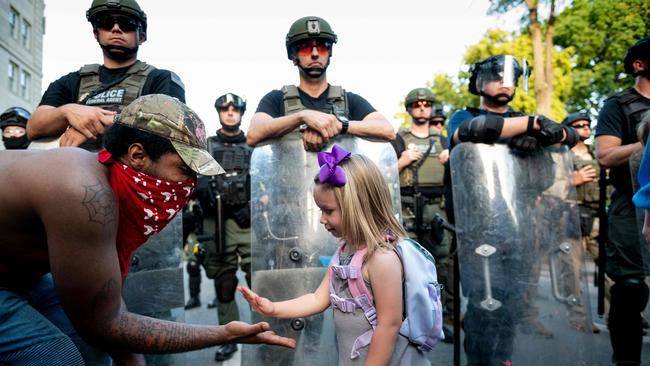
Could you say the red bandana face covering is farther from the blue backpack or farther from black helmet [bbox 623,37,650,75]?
black helmet [bbox 623,37,650,75]

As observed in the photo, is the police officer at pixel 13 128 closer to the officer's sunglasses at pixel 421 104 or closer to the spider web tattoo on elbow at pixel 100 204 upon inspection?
the officer's sunglasses at pixel 421 104

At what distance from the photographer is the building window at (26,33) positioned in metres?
23.2

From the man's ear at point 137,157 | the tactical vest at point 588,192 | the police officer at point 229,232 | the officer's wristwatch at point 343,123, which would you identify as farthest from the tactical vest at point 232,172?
the tactical vest at point 588,192

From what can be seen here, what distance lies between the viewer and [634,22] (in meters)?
4.24

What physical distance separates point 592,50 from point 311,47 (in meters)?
14.0

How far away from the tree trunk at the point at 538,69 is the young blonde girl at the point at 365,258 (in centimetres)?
1313

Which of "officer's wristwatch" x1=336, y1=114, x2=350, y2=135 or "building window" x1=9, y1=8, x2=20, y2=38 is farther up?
"building window" x1=9, y1=8, x2=20, y2=38

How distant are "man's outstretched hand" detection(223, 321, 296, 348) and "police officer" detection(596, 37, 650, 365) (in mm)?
2481

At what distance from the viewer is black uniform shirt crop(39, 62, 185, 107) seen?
284 cm

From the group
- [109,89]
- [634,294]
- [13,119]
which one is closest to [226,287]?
[109,89]

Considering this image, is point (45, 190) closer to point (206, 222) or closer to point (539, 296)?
point (539, 296)

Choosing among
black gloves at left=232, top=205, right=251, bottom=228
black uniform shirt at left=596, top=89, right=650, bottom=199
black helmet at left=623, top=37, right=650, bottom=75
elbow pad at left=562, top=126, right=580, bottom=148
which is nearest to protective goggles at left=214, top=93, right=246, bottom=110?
black gloves at left=232, top=205, right=251, bottom=228

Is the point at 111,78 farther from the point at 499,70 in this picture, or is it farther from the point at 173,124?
the point at 499,70

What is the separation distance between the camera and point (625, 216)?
3.24 metres
